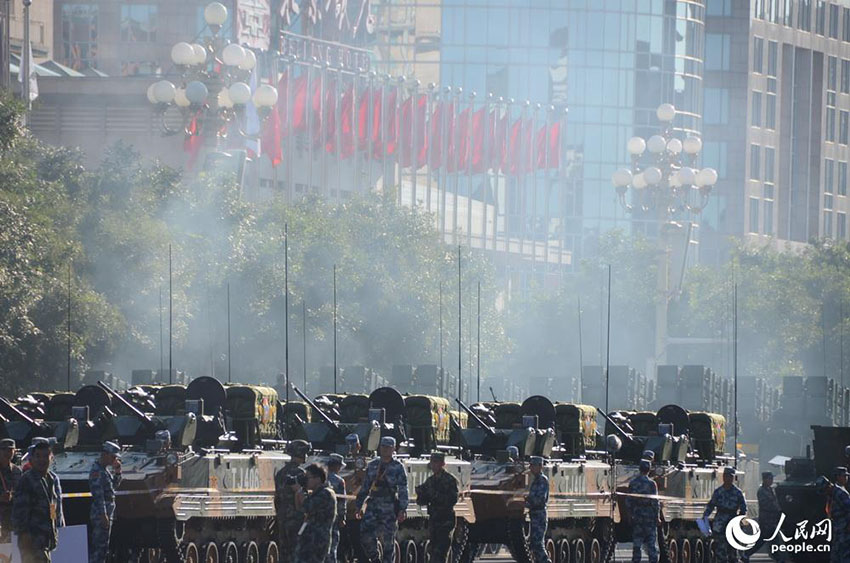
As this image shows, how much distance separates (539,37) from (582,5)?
3.21m

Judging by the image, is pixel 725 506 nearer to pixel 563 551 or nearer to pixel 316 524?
pixel 563 551

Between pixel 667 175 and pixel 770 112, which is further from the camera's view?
pixel 770 112

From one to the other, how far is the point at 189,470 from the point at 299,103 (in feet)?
185

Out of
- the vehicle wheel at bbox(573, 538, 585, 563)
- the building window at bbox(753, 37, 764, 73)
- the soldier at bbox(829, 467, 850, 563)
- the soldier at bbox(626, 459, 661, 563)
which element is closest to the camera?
the soldier at bbox(829, 467, 850, 563)

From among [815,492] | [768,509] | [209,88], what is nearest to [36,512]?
[815,492]

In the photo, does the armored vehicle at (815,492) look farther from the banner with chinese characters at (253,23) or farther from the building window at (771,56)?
the building window at (771,56)

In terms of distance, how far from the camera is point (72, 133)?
3132 inches

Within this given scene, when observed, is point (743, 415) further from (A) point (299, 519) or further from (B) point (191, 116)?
(A) point (299, 519)

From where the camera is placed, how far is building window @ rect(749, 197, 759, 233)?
143 m

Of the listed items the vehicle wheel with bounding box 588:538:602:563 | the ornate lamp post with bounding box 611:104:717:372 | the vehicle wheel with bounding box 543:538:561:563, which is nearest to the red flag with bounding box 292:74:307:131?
the ornate lamp post with bounding box 611:104:717:372

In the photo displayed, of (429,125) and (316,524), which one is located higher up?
(429,125)

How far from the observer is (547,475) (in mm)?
30797

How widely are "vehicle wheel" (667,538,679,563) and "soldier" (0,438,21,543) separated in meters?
13.6

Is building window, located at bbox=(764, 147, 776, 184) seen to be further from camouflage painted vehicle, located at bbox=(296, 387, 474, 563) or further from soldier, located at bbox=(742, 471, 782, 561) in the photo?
camouflage painted vehicle, located at bbox=(296, 387, 474, 563)
